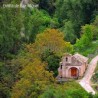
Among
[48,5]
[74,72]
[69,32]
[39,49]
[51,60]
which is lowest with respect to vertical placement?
[74,72]

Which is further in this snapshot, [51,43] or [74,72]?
[51,43]

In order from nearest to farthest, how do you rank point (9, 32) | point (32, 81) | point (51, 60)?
point (32, 81) < point (51, 60) < point (9, 32)

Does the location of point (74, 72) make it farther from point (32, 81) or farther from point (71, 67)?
point (32, 81)

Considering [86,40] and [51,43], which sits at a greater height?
[86,40]

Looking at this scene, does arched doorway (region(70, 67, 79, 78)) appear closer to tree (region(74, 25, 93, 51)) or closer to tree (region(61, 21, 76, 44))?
tree (region(74, 25, 93, 51))

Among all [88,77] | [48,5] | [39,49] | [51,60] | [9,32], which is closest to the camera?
[88,77]

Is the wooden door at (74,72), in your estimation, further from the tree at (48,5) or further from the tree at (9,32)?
the tree at (48,5)

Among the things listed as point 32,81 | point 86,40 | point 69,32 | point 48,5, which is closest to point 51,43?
point 86,40
